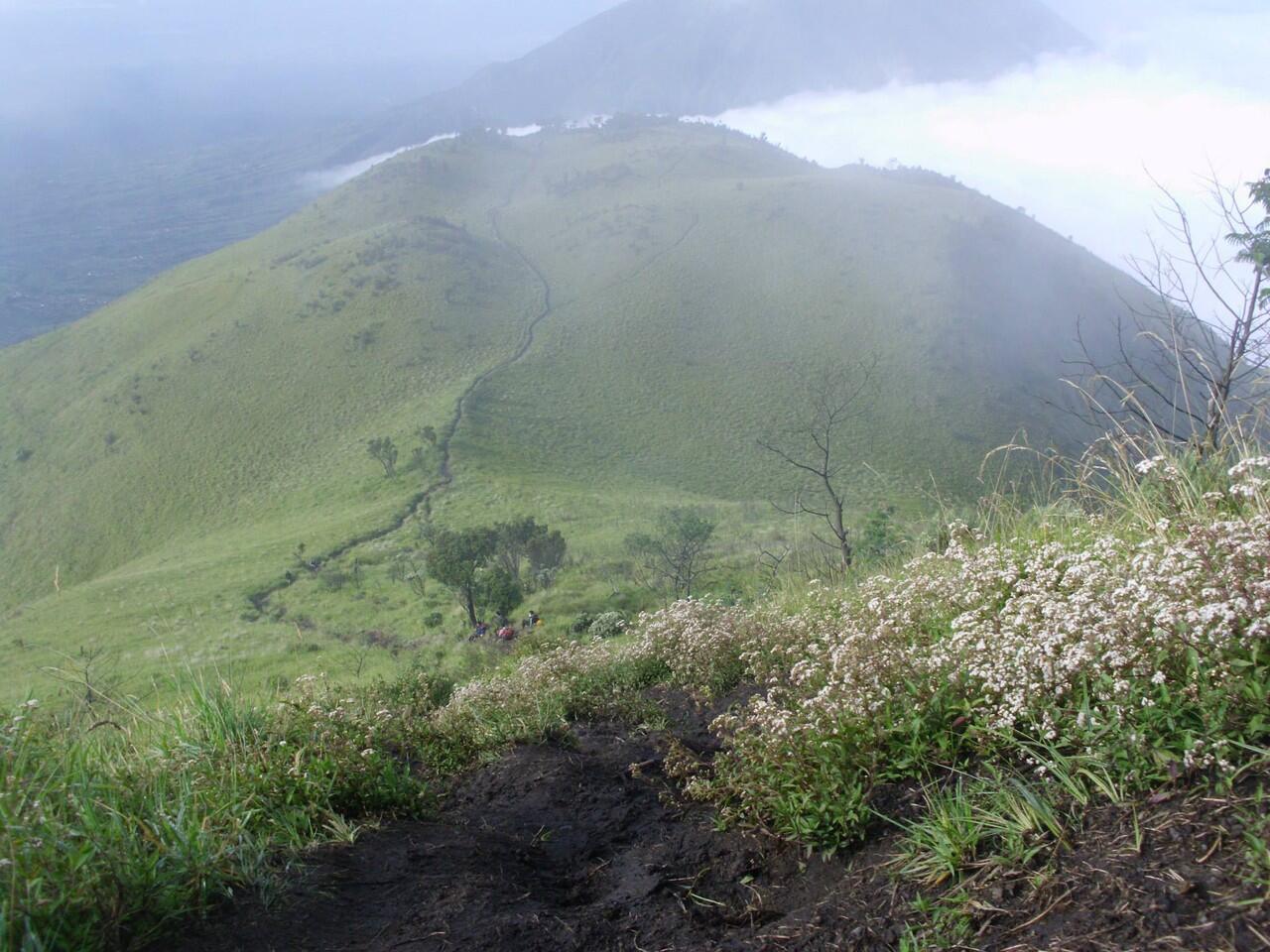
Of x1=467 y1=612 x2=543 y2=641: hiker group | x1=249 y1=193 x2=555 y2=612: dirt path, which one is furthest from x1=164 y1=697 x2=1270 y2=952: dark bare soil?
x1=249 y1=193 x2=555 y2=612: dirt path

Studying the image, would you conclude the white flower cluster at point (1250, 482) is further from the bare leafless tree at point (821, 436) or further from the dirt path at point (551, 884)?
the bare leafless tree at point (821, 436)

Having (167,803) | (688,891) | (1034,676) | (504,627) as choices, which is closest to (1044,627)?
(1034,676)

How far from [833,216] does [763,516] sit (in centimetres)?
5560

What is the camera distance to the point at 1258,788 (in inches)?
89.4

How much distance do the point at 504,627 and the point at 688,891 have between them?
1825cm

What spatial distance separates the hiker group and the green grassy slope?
1.88m

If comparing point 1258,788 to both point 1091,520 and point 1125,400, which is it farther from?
point 1125,400

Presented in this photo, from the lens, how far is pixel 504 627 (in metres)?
20.8

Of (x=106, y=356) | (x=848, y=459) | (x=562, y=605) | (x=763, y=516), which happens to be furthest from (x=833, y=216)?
(x=562, y=605)

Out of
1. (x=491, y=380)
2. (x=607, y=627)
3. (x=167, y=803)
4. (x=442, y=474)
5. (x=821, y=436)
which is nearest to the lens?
(x=167, y=803)

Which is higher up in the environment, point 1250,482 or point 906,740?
point 1250,482

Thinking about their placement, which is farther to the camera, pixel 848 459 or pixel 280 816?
pixel 848 459

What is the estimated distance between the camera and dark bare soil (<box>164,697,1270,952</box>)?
2100mm

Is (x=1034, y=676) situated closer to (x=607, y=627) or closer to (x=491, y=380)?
(x=607, y=627)
